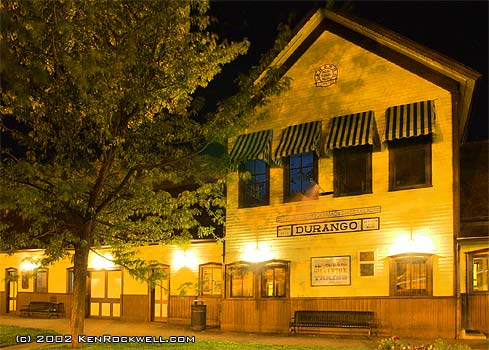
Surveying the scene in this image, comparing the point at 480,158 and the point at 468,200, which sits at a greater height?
the point at 480,158

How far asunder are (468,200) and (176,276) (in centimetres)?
1103

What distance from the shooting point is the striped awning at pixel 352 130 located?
1920 centimetres

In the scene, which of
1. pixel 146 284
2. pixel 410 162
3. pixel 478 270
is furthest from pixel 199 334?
pixel 478 270

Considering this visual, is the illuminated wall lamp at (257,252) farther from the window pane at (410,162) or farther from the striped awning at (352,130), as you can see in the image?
the window pane at (410,162)

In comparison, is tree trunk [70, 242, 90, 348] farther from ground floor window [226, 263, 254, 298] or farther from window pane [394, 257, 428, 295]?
window pane [394, 257, 428, 295]

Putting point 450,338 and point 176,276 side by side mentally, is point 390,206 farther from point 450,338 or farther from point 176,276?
point 176,276

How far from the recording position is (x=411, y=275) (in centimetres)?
1850

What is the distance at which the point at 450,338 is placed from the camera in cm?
1739

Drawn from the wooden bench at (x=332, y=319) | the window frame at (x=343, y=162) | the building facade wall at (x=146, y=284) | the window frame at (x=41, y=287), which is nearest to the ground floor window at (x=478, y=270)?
the wooden bench at (x=332, y=319)

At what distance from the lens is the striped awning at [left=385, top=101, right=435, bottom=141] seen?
1817cm

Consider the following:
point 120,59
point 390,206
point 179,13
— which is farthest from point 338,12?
point 120,59

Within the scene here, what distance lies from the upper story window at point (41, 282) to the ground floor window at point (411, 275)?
17749 mm

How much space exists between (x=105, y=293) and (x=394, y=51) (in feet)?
50.9

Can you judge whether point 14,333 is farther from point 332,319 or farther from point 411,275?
point 411,275
